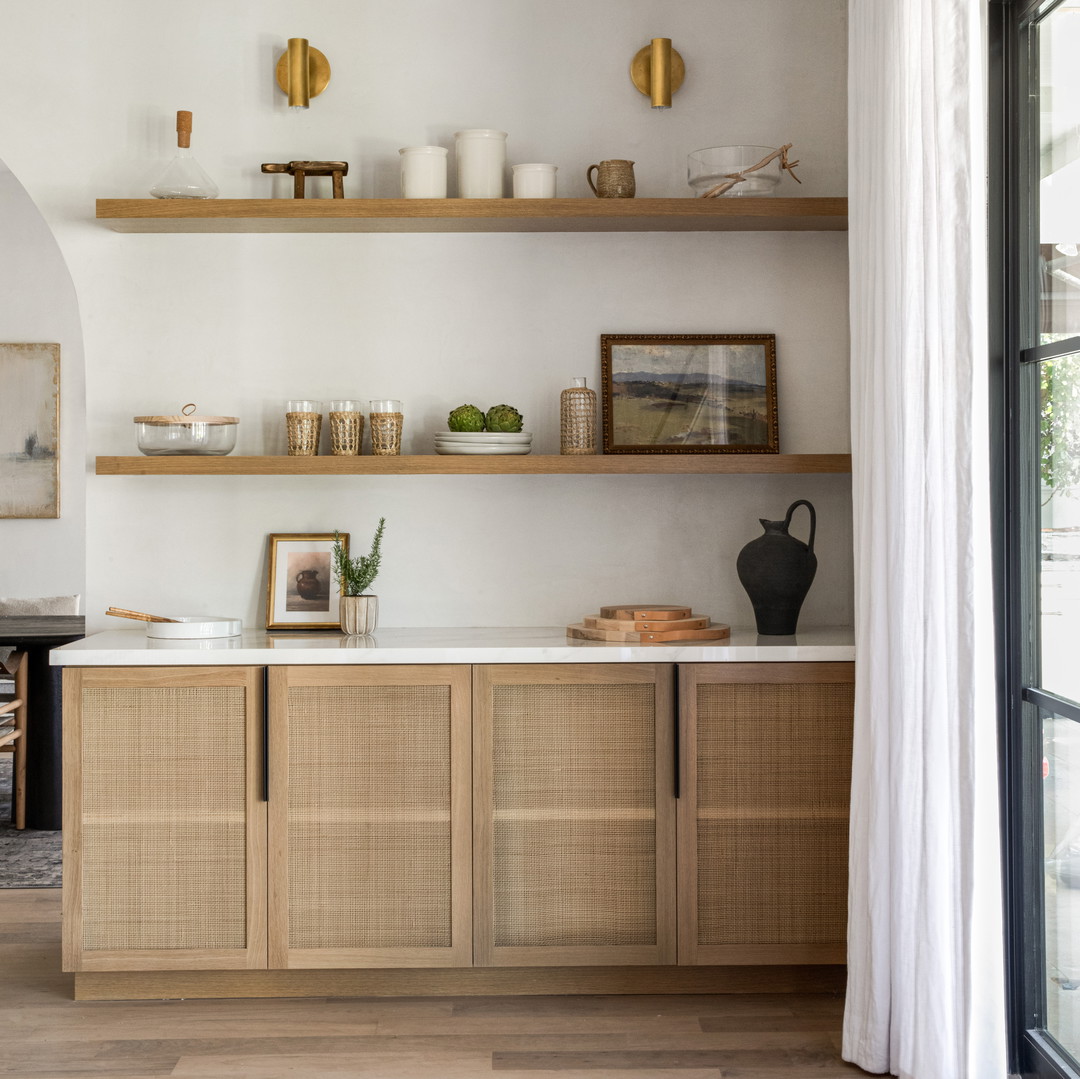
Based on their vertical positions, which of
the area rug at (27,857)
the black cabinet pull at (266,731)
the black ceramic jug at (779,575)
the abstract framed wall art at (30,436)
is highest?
the abstract framed wall art at (30,436)

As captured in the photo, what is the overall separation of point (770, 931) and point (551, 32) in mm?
2501

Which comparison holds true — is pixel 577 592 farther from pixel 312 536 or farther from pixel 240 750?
pixel 240 750

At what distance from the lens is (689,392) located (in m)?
3.15

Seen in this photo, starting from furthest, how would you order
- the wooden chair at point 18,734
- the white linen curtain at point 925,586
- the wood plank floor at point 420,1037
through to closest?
1. the wooden chair at point 18,734
2. the wood plank floor at point 420,1037
3. the white linen curtain at point 925,586

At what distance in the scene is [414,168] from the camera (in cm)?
300

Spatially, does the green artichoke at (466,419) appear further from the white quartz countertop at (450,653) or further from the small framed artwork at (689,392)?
the white quartz countertop at (450,653)

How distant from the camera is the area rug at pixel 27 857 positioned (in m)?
3.70

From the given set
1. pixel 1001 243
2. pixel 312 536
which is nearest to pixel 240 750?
pixel 312 536

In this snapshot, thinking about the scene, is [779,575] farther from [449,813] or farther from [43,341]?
[43,341]

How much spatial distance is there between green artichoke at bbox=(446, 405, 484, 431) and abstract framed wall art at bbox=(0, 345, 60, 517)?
4.00 metres

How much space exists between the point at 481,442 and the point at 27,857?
239 centimetres

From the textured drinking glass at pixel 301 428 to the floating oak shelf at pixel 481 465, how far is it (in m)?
0.06

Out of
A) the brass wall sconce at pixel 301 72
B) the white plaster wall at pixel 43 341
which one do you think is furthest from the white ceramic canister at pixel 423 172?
the white plaster wall at pixel 43 341

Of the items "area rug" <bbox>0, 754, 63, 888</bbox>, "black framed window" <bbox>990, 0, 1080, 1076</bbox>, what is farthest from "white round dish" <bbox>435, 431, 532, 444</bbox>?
"area rug" <bbox>0, 754, 63, 888</bbox>
